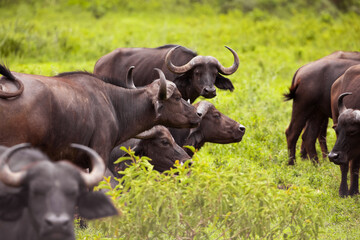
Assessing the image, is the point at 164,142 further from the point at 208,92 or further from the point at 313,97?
the point at 313,97

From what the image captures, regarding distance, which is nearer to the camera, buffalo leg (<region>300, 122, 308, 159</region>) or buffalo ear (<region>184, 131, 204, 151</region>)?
buffalo ear (<region>184, 131, 204, 151</region>)

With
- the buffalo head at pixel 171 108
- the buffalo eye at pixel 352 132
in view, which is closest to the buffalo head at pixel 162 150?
the buffalo head at pixel 171 108

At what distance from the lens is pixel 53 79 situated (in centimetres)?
629

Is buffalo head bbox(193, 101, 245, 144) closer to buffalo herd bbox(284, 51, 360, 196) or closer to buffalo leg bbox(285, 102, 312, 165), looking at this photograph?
buffalo herd bbox(284, 51, 360, 196)

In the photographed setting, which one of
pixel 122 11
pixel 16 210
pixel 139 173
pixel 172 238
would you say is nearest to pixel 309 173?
pixel 172 238

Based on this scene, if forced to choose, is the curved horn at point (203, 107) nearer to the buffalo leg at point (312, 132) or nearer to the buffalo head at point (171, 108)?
the buffalo head at point (171, 108)

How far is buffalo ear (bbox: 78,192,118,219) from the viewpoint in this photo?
14.1ft

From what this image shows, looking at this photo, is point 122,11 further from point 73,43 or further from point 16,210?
point 16,210

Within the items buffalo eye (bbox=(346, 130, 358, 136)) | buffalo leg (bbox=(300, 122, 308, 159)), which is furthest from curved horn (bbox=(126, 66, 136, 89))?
buffalo leg (bbox=(300, 122, 308, 159))

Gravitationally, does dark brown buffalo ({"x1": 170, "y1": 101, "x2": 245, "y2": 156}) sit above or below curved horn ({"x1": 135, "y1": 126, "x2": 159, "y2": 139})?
below

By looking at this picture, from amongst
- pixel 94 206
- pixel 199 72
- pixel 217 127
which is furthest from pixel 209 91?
pixel 94 206

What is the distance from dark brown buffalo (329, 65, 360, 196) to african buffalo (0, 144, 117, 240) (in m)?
4.59

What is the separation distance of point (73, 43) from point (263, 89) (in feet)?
18.4

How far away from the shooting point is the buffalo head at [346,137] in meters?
8.01
